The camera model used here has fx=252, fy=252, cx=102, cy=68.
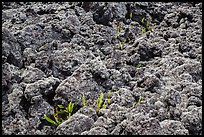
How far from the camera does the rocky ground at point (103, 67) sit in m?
1.72

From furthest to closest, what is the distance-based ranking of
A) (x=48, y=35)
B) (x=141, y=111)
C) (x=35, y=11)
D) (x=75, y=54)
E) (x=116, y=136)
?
(x=35, y=11)
(x=48, y=35)
(x=75, y=54)
(x=141, y=111)
(x=116, y=136)

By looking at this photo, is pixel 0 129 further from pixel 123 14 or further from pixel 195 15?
pixel 195 15

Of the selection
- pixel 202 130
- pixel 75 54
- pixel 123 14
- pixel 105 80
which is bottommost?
pixel 202 130

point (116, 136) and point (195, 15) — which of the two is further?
point (195, 15)

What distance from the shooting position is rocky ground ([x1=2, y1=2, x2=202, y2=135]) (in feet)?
5.63

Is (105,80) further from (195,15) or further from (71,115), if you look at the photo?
(195,15)

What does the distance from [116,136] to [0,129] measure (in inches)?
30.2

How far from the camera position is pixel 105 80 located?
2041 mm

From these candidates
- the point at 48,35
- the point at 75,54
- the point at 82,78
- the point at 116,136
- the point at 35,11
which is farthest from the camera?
the point at 35,11

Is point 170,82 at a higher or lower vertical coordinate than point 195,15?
lower

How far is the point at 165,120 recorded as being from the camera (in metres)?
1.72

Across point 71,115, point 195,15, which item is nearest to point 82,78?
point 71,115

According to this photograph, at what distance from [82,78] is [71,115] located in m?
0.32

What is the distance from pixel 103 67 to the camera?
2.06 m
